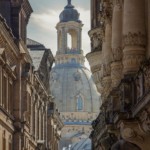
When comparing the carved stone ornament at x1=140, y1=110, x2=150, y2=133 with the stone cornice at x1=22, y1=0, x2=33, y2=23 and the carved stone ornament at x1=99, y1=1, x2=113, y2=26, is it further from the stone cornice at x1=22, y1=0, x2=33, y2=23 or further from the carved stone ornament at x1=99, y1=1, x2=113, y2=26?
the stone cornice at x1=22, y1=0, x2=33, y2=23

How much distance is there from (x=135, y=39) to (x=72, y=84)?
490ft

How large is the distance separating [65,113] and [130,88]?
145 m

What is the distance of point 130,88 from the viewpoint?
23672mm

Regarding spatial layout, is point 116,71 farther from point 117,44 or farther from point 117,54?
point 117,44

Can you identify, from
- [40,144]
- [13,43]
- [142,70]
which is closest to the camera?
[142,70]

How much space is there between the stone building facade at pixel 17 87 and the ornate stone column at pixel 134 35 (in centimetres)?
2135

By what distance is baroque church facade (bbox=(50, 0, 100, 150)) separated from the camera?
547 ft

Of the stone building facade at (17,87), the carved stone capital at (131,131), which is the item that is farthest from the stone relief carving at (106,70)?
the stone building facade at (17,87)

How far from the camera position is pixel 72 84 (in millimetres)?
173625

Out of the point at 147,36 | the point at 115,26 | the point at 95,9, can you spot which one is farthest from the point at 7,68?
the point at 147,36

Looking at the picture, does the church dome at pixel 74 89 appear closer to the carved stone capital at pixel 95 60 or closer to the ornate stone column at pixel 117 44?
the carved stone capital at pixel 95 60

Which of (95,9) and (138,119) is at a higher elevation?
(95,9)

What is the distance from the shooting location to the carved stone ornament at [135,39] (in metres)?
24.2

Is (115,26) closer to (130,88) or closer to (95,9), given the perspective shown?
(130,88)
